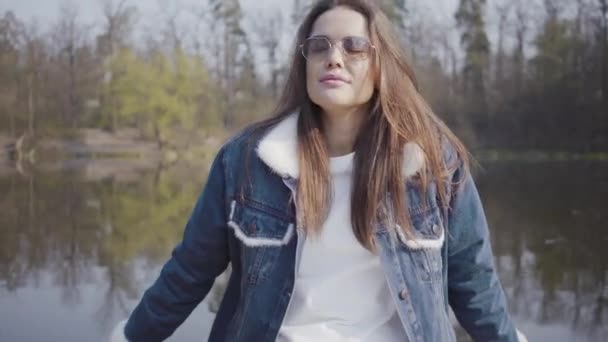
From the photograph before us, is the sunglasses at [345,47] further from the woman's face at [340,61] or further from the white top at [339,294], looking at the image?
the white top at [339,294]

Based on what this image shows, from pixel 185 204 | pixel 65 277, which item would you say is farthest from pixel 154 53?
pixel 65 277

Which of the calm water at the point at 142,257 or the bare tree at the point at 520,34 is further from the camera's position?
the bare tree at the point at 520,34

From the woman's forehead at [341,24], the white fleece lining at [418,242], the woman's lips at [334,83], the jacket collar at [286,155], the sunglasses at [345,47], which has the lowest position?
the white fleece lining at [418,242]

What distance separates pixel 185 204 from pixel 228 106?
1160 inches

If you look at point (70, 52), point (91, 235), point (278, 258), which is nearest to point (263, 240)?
point (278, 258)

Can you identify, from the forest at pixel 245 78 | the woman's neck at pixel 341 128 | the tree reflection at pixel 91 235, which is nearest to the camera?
the woman's neck at pixel 341 128

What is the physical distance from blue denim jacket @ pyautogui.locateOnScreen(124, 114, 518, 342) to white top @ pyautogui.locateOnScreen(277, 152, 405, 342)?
3 centimetres

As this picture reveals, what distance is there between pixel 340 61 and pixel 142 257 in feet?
20.3

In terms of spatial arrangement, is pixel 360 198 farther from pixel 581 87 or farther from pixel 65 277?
pixel 581 87

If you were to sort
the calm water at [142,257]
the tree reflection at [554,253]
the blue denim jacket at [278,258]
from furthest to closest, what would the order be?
the tree reflection at [554,253]
the calm water at [142,257]
the blue denim jacket at [278,258]

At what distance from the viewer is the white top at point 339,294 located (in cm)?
138

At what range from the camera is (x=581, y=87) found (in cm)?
3447

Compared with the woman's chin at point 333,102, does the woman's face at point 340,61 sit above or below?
above

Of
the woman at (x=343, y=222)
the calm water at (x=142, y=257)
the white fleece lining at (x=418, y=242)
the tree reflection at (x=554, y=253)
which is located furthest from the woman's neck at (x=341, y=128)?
the tree reflection at (x=554, y=253)
